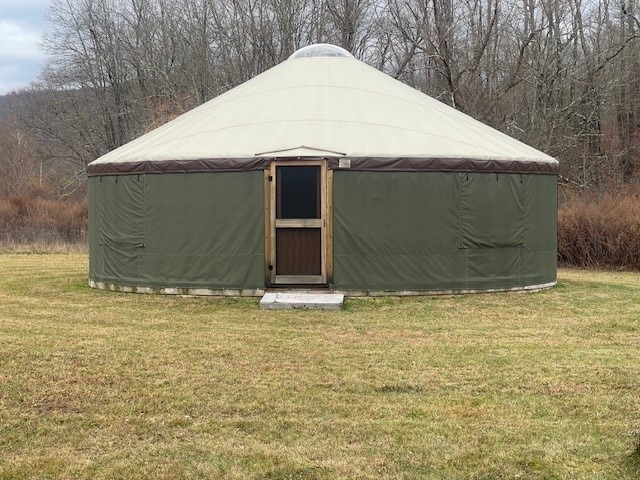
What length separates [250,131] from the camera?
8336 mm

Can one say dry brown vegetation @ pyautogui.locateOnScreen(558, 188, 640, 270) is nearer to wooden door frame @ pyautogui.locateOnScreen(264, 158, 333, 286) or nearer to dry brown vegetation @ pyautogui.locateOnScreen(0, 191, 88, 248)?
wooden door frame @ pyautogui.locateOnScreen(264, 158, 333, 286)

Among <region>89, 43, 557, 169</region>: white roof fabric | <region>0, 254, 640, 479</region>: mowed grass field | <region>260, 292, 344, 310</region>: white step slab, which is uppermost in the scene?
<region>89, 43, 557, 169</region>: white roof fabric

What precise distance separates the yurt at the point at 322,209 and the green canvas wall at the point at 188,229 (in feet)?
0.04

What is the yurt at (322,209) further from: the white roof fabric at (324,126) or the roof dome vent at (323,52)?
the roof dome vent at (323,52)

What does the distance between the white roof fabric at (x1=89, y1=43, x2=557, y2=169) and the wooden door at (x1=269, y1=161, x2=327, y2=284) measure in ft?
1.29

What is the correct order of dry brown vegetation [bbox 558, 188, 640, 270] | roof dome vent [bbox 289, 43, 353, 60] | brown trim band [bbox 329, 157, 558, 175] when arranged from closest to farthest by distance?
brown trim band [bbox 329, 157, 558, 175]
roof dome vent [bbox 289, 43, 353, 60]
dry brown vegetation [bbox 558, 188, 640, 270]

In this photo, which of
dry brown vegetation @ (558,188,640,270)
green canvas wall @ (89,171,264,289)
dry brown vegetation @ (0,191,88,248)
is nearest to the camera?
green canvas wall @ (89,171,264,289)

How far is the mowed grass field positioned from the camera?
3027 millimetres

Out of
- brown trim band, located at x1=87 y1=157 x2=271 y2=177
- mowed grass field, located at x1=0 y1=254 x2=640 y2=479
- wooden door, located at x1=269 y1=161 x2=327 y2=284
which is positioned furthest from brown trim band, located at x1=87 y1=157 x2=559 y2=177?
mowed grass field, located at x1=0 y1=254 x2=640 y2=479

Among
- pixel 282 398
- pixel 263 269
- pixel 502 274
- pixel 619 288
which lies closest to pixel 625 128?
pixel 619 288

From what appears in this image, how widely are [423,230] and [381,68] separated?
14.7m

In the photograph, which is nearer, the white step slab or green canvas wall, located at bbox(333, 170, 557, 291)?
the white step slab

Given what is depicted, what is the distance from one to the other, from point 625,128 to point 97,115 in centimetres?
1661

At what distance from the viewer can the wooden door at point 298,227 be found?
792 centimetres
